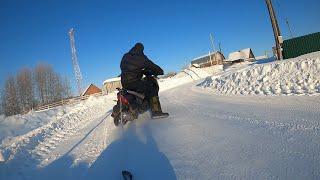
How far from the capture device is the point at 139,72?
7.49 meters

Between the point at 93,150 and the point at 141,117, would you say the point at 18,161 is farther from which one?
the point at 141,117

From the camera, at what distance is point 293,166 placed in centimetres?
304

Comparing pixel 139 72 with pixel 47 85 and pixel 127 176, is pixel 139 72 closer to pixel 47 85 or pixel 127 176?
pixel 127 176

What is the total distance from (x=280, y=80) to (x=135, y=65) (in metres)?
5.70

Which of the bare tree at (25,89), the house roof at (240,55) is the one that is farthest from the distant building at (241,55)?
the bare tree at (25,89)

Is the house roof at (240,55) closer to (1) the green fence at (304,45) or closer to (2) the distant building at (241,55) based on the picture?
(2) the distant building at (241,55)

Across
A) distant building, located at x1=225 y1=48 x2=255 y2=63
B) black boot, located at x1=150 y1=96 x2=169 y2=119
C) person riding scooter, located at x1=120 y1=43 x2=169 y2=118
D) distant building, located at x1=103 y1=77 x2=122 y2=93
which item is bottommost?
black boot, located at x1=150 y1=96 x2=169 y2=119

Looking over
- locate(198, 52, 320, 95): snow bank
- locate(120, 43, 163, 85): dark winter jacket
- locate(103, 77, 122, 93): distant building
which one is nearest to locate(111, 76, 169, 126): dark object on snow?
locate(120, 43, 163, 85): dark winter jacket

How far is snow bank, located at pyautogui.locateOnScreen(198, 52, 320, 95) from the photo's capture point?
8874 millimetres

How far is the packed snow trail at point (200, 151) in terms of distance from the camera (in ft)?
10.8

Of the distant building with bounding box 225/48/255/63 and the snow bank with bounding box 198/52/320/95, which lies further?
the distant building with bounding box 225/48/255/63

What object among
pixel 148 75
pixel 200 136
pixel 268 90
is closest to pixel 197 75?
pixel 268 90

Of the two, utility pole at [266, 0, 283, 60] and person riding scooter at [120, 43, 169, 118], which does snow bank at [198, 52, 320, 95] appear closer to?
person riding scooter at [120, 43, 169, 118]

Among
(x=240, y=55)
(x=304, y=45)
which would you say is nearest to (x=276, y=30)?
(x=304, y=45)
